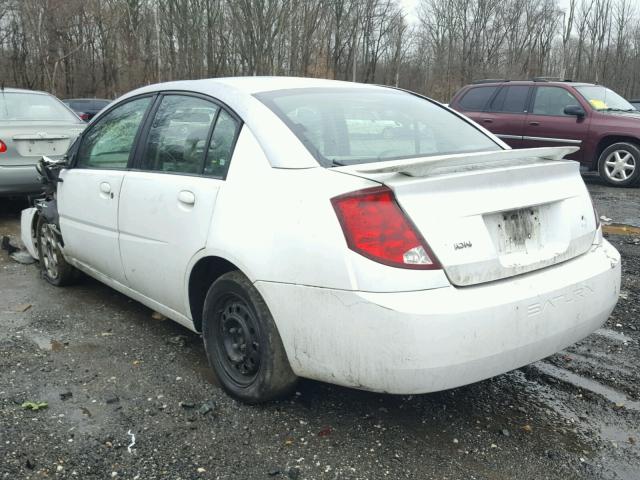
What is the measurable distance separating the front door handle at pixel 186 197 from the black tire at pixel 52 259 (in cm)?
198

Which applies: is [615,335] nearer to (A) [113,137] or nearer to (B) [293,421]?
(B) [293,421]

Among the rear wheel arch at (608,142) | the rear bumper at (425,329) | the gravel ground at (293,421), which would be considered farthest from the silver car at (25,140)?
the rear wheel arch at (608,142)

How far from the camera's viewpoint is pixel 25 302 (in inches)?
177

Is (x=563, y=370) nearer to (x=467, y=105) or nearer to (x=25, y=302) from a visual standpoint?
(x=25, y=302)

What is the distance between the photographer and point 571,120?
1025 cm

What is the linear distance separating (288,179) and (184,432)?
48.5 inches

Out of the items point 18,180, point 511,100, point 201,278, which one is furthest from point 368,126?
point 511,100

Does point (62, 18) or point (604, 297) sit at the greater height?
point (62, 18)

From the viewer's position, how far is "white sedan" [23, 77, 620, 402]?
2.28m

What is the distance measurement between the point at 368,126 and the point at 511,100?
871 cm

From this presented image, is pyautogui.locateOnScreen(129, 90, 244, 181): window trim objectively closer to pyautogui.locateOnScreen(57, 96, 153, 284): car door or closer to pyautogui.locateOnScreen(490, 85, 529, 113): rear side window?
pyautogui.locateOnScreen(57, 96, 153, 284): car door

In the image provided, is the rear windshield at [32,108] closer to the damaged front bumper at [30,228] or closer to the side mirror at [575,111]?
the damaged front bumper at [30,228]

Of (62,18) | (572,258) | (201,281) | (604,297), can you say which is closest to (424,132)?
(572,258)

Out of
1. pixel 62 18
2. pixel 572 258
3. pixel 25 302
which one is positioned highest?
pixel 62 18
